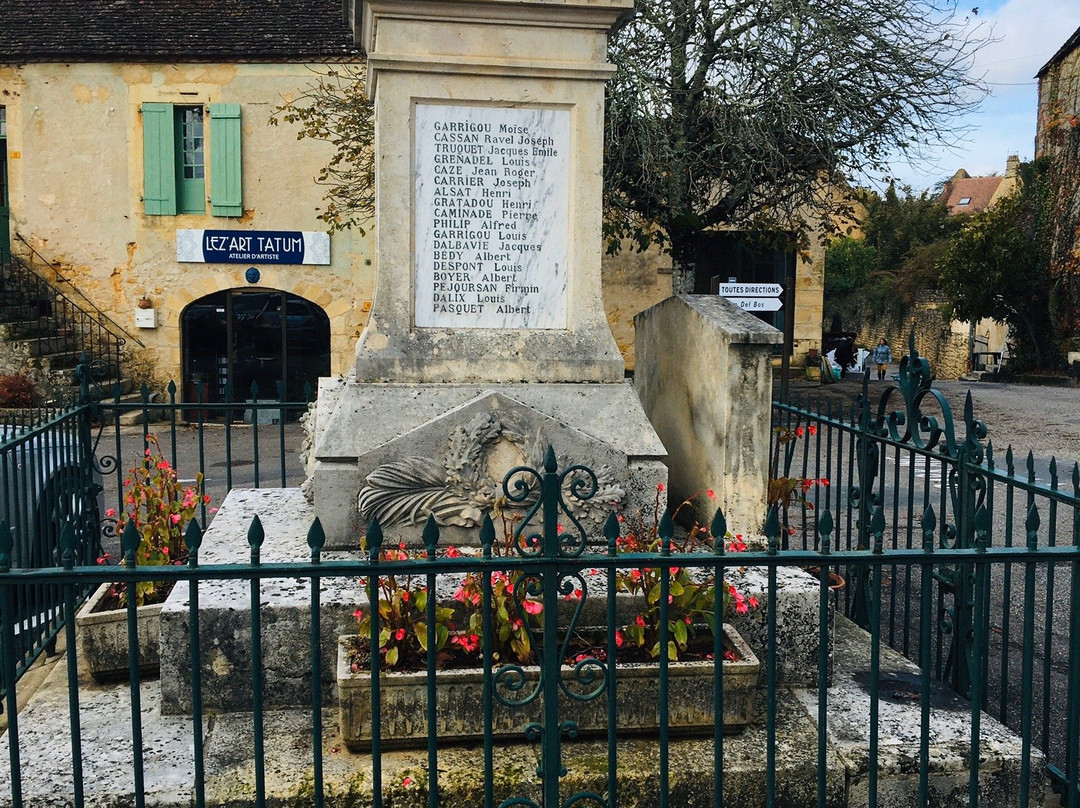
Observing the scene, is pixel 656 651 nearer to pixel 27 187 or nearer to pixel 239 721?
→ pixel 239 721

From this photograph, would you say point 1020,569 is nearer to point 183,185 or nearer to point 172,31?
point 183,185

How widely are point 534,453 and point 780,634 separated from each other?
1.19 metres

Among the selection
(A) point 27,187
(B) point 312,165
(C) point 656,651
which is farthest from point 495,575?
(A) point 27,187

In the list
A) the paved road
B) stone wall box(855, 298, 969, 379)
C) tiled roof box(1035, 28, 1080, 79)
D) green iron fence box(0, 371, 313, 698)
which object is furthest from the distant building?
green iron fence box(0, 371, 313, 698)

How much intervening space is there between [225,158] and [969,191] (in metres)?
54.2

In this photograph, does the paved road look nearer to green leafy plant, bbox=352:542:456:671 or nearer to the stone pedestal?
the stone pedestal

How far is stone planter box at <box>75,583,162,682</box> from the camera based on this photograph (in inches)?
161

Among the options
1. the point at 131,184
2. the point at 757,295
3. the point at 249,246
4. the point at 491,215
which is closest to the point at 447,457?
the point at 491,215

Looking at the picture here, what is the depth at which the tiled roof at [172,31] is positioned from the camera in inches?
620

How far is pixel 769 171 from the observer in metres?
12.7

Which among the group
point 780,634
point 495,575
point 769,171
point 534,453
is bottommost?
point 780,634

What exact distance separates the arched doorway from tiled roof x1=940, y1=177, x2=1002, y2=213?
49310 millimetres

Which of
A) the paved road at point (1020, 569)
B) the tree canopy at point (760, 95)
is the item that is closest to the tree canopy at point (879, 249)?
the paved road at point (1020, 569)

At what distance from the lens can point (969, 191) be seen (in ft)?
198
